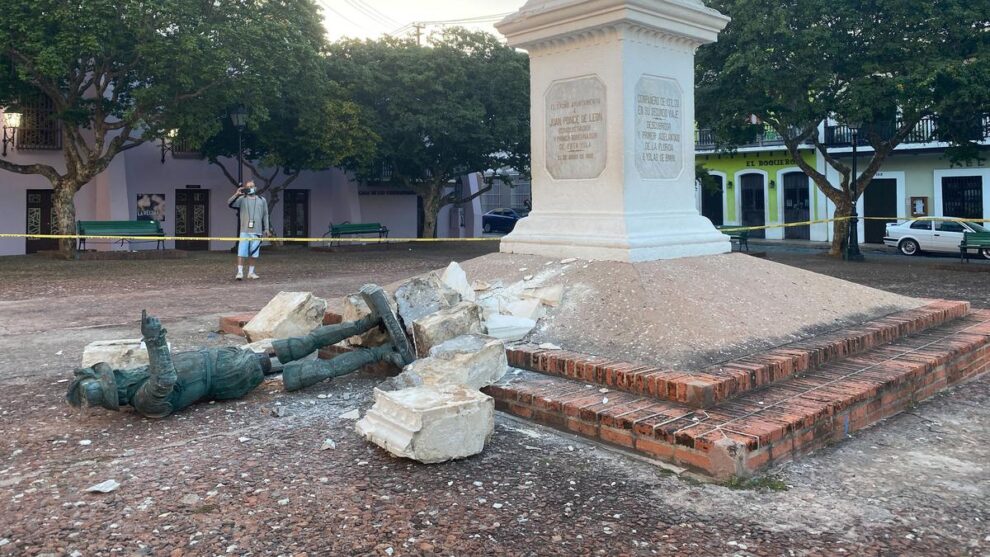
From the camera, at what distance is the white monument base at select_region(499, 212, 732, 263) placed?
6.75 metres

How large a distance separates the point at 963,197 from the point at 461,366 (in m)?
30.8

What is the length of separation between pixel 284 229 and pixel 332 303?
2487cm

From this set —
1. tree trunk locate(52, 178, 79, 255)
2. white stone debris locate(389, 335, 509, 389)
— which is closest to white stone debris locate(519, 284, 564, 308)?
white stone debris locate(389, 335, 509, 389)

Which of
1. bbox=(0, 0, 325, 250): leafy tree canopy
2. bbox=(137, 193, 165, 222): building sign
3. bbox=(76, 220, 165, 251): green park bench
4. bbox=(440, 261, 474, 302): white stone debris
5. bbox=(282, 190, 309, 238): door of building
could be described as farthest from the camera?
bbox=(282, 190, 309, 238): door of building

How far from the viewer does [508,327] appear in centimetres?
582

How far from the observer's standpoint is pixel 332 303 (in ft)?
25.5

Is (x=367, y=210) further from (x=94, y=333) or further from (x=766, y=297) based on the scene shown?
(x=766, y=297)

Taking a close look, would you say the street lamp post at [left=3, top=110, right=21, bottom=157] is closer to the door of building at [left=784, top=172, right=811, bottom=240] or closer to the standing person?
the standing person

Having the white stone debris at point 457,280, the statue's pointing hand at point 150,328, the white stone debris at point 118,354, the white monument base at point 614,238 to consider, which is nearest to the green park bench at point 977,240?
the white monument base at point 614,238

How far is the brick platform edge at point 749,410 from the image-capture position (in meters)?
3.95

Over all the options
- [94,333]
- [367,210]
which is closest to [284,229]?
[367,210]

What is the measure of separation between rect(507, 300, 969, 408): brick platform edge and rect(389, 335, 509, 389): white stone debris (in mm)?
386

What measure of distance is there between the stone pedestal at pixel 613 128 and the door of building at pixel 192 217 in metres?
24.2

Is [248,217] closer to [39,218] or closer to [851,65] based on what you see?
[851,65]
